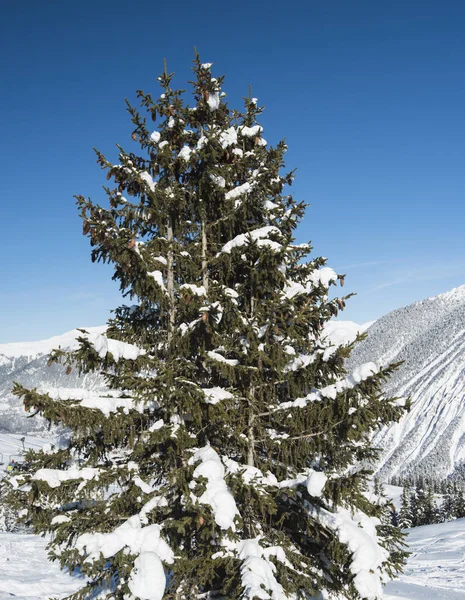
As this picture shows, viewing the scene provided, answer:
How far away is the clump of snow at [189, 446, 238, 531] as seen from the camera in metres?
5.70

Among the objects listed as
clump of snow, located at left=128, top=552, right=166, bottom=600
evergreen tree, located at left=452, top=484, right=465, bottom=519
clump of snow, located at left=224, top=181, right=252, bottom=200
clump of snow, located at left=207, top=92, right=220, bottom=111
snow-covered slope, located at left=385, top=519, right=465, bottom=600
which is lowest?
evergreen tree, located at left=452, top=484, right=465, bottom=519

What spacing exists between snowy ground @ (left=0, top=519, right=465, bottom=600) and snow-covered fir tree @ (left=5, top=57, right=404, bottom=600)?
19.3 ft

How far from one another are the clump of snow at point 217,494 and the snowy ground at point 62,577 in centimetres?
830

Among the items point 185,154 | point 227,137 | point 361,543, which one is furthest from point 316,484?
point 227,137

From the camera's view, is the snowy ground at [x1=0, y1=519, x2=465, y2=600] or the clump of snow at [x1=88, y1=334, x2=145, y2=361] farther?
the snowy ground at [x1=0, y1=519, x2=465, y2=600]

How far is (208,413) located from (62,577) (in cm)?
1101

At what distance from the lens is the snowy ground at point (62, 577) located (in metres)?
11.8

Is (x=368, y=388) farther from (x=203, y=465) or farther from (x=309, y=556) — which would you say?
(x=309, y=556)

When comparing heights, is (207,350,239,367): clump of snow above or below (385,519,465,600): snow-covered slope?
above

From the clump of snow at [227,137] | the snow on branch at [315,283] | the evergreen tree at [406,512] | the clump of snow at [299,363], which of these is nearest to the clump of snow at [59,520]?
the clump of snow at [299,363]

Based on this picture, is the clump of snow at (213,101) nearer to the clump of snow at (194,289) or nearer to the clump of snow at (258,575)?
the clump of snow at (194,289)

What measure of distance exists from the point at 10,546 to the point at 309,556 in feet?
53.5

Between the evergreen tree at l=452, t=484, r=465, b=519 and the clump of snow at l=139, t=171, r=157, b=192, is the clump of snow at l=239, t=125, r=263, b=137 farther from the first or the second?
the evergreen tree at l=452, t=484, r=465, b=519

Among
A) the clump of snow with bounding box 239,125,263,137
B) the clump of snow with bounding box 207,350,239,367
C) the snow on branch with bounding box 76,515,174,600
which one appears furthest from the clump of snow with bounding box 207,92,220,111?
the snow on branch with bounding box 76,515,174,600
